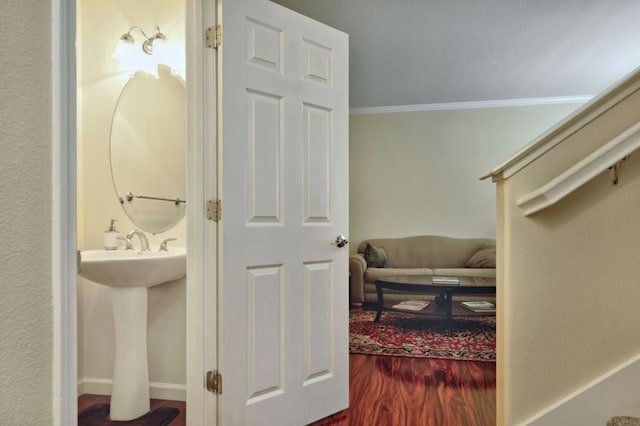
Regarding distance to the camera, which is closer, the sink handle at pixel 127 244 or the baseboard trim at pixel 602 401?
the baseboard trim at pixel 602 401

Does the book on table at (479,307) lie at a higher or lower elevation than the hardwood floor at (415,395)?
higher

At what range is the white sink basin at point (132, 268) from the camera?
5.49 ft

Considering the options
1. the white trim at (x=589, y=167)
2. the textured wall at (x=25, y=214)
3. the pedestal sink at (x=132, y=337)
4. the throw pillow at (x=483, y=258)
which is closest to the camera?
the textured wall at (x=25, y=214)

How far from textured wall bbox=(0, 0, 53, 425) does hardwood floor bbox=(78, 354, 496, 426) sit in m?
1.33

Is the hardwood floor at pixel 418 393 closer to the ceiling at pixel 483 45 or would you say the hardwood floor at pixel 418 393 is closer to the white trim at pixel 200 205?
the white trim at pixel 200 205

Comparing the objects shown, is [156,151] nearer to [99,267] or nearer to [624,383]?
[99,267]

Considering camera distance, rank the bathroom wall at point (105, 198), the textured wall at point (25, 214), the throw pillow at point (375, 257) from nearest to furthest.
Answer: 1. the textured wall at point (25, 214)
2. the bathroom wall at point (105, 198)
3. the throw pillow at point (375, 257)

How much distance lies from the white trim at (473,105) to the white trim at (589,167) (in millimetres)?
4211

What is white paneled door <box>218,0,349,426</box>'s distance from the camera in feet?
5.41

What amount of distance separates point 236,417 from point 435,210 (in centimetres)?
419

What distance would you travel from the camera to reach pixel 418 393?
7.36ft

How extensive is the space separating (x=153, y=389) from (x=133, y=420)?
23 centimetres

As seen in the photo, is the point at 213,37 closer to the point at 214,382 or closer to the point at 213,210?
the point at 213,210

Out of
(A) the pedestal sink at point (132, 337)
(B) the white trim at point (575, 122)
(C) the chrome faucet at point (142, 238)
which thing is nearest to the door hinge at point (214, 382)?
(A) the pedestal sink at point (132, 337)
